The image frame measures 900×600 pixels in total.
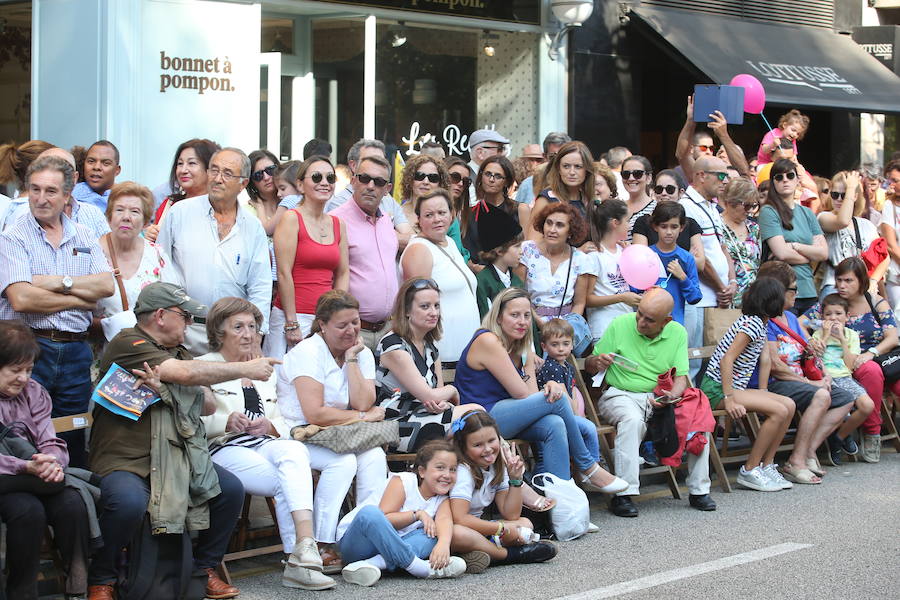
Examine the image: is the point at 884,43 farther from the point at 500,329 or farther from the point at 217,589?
the point at 217,589

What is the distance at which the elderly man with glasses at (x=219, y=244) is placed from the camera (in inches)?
297

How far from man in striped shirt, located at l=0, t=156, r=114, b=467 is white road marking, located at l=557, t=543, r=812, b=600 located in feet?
Answer: 8.83

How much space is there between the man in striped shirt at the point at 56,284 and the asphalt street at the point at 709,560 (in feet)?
4.23

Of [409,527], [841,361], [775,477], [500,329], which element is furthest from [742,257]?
[409,527]

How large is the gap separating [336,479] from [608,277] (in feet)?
10.9

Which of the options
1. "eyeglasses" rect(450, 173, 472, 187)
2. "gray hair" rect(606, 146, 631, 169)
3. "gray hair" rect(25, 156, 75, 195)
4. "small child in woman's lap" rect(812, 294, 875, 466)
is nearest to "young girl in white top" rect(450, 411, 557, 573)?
"gray hair" rect(25, 156, 75, 195)

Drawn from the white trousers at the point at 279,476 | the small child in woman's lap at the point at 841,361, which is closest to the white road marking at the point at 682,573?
the white trousers at the point at 279,476

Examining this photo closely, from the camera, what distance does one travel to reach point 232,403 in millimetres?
6730

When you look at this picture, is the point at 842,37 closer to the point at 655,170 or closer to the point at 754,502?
the point at 655,170

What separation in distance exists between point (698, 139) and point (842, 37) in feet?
21.1

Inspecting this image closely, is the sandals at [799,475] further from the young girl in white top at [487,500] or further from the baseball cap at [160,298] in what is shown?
the baseball cap at [160,298]

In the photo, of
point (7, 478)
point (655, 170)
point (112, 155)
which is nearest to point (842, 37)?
point (655, 170)

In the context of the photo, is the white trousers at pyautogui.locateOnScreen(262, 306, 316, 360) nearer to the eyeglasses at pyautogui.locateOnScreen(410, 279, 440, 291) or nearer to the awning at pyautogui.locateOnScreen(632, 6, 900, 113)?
the eyeglasses at pyautogui.locateOnScreen(410, 279, 440, 291)

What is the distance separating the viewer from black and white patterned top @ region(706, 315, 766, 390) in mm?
9242
